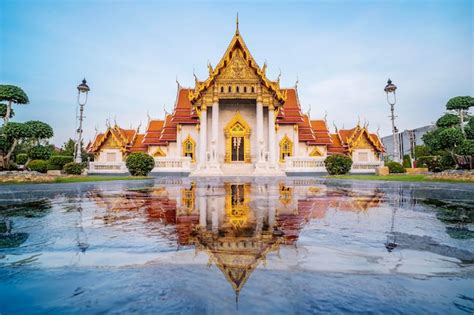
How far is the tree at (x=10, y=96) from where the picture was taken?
1684 cm

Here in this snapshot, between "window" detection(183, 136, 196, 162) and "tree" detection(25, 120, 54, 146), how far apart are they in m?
12.1

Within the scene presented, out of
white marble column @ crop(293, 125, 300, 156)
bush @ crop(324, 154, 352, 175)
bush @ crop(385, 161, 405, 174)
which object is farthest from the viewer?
white marble column @ crop(293, 125, 300, 156)

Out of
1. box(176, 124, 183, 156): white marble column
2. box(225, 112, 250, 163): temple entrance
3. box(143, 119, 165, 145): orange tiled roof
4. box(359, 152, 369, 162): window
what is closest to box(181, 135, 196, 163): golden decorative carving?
box(176, 124, 183, 156): white marble column

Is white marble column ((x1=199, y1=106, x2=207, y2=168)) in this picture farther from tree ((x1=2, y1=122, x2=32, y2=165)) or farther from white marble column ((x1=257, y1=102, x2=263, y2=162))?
tree ((x1=2, y1=122, x2=32, y2=165))

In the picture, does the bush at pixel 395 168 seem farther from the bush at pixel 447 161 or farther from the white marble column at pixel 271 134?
the white marble column at pixel 271 134

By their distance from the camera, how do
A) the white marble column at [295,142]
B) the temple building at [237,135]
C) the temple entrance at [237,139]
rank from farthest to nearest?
1. the white marble column at [295,142]
2. the temple entrance at [237,139]
3. the temple building at [237,135]

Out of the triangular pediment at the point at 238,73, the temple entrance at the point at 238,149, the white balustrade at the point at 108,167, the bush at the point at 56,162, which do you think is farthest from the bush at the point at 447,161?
the bush at the point at 56,162

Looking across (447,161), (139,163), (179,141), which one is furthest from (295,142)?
(139,163)

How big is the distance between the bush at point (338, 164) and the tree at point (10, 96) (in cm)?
2027

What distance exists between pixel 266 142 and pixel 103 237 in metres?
23.8

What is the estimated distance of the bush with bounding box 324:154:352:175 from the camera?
61.2 ft

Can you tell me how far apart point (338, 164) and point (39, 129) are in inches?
748

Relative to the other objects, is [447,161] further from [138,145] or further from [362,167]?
[138,145]

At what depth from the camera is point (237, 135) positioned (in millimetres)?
26922
